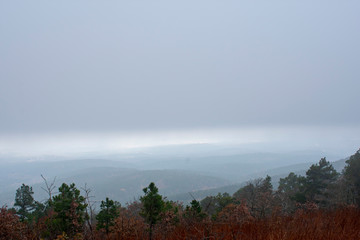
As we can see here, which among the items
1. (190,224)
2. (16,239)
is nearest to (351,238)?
(190,224)

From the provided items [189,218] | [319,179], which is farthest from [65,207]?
[319,179]

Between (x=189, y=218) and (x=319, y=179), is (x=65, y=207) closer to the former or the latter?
(x=189, y=218)

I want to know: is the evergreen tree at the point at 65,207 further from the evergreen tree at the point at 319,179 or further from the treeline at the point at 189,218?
the evergreen tree at the point at 319,179

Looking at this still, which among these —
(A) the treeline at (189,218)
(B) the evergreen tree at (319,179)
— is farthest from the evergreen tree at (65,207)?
(B) the evergreen tree at (319,179)

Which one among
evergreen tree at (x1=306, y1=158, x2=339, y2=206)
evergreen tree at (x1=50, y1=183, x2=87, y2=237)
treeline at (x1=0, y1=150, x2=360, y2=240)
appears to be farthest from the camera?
evergreen tree at (x1=306, y1=158, x2=339, y2=206)

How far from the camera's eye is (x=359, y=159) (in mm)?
23109

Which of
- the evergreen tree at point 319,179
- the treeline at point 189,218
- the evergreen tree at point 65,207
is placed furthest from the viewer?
the evergreen tree at point 319,179

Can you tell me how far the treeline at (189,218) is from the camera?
399cm

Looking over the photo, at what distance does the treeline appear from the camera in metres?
3.99

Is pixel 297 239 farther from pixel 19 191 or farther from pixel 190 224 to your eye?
pixel 19 191

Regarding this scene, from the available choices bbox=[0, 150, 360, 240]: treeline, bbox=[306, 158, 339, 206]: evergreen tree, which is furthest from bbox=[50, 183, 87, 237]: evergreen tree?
bbox=[306, 158, 339, 206]: evergreen tree

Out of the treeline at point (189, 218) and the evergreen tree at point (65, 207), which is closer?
the treeline at point (189, 218)

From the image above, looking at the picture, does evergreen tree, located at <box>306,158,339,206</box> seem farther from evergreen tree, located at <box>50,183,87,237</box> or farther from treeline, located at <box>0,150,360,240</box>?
evergreen tree, located at <box>50,183,87,237</box>

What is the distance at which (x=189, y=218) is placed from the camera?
5.07m
